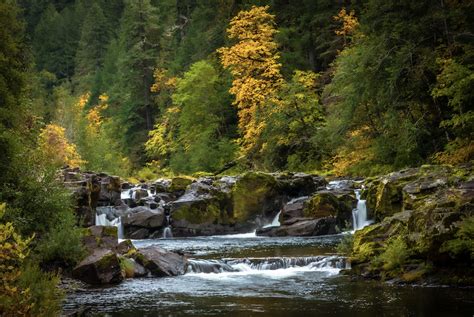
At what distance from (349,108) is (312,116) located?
8320 mm

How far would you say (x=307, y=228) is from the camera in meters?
→ 25.6

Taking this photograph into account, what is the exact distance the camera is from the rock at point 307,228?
83.4 feet

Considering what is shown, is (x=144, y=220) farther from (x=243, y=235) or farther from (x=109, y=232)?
(x=109, y=232)

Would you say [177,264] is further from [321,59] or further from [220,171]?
[321,59]

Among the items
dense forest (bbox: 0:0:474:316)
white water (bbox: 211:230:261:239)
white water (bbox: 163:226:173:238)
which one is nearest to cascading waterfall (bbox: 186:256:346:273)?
dense forest (bbox: 0:0:474:316)

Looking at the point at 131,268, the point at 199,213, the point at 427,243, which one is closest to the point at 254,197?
the point at 199,213

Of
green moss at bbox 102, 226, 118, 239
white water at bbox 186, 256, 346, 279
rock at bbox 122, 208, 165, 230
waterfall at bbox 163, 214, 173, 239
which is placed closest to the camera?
white water at bbox 186, 256, 346, 279

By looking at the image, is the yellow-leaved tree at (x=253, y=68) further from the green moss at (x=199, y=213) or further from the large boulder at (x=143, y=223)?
the large boulder at (x=143, y=223)

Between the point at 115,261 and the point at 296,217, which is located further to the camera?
the point at 296,217

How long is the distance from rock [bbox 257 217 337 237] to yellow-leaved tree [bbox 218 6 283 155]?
47.5ft

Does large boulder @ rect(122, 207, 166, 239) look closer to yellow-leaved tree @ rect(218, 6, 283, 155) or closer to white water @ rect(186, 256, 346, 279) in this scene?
white water @ rect(186, 256, 346, 279)

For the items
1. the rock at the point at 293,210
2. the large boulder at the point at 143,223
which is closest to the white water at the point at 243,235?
the rock at the point at 293,210

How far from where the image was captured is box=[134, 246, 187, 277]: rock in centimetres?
1750

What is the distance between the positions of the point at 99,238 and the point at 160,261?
2.23 m
